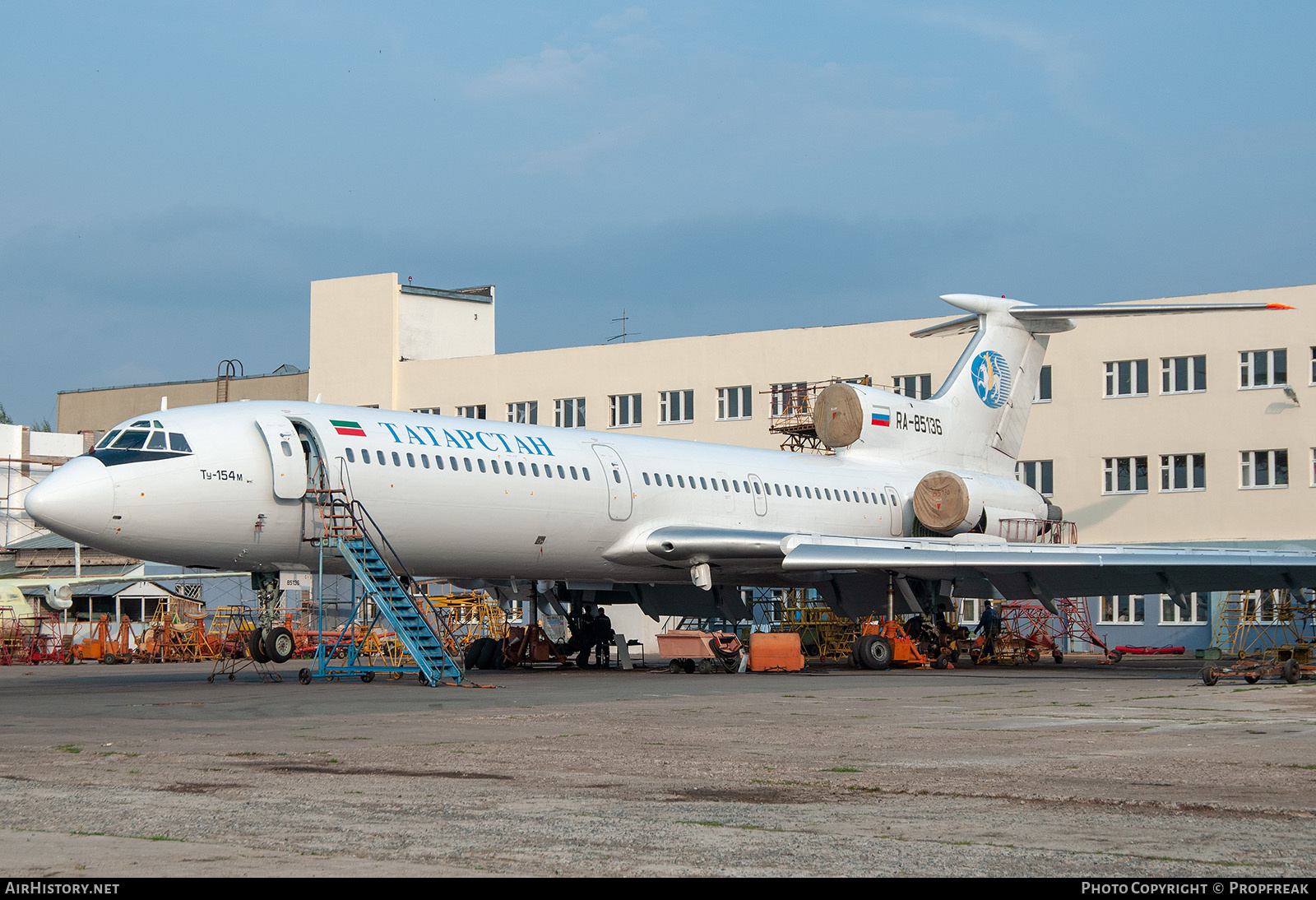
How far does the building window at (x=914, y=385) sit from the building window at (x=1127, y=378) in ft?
21.0

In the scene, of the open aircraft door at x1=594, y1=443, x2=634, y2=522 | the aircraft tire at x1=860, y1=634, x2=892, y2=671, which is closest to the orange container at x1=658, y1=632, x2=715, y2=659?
the open aircraft door at x1=594, y1=443, x2=634, y2=522

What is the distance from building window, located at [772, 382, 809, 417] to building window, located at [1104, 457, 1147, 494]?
36.0ft

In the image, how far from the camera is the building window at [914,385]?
51688 mm

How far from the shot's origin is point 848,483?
3434cm

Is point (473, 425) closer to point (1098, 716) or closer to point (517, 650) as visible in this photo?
point (517, 650)

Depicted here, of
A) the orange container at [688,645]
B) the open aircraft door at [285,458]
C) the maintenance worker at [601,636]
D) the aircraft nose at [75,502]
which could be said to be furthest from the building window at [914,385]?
the aircraft nose at [75,502]

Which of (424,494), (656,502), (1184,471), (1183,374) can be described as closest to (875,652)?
(656,502)

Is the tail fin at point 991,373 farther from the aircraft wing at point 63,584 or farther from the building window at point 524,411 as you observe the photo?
the aircraft wing at point 63,584

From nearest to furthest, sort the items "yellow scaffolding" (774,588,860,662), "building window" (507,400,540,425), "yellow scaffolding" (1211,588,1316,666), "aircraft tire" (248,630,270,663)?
"aircraft tire" (248,630,270,663), "yellow scaffolding" (774,588,860,662), "yellow scaffolding" (1211,588,1316,666), "building window" (507,400,540,425)

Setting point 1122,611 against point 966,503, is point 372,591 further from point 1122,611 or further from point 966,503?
point 1122,611

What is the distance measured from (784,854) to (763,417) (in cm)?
4750

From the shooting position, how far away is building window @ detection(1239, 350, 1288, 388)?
150 feet

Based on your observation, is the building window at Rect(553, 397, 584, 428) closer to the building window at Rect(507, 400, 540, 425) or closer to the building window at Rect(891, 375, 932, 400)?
the building window at Rect(507, 400, 540, 425)

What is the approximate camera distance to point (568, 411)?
58219mm
